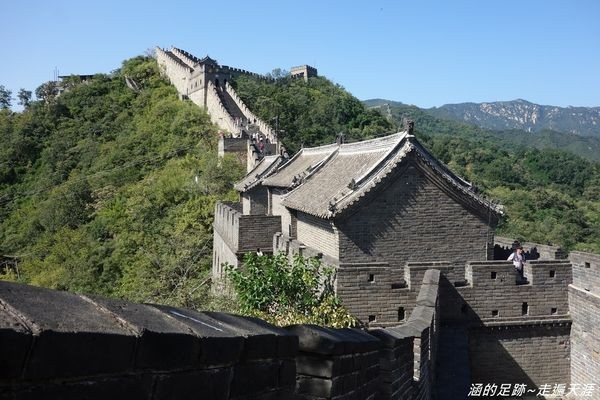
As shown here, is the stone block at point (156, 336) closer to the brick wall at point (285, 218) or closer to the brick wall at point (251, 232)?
the brick wall at point (285, 218)

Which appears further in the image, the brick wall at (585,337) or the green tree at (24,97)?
the green tree at (24,97)

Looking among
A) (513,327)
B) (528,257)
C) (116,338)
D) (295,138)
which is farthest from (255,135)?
(116,338)

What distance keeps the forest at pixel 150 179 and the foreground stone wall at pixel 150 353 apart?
443 inches

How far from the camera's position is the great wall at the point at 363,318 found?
211cm

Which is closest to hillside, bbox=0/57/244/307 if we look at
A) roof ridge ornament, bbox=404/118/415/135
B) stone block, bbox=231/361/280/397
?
roof ridge ornament, bbox=404/118/415/135

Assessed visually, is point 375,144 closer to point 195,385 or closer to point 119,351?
point 195,385

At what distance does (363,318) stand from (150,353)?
1025 cm

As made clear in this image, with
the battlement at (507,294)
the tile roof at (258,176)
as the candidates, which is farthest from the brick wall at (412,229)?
the tile roof at (258,176)

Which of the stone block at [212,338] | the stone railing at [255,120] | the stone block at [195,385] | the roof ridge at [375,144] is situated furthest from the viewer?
the stone railing at [255,120]

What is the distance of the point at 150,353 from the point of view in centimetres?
232

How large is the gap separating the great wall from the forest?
3387mm

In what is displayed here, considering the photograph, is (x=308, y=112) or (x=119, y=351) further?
(x=308, y=112)

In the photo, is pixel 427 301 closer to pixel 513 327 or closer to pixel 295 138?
pixel 513 327

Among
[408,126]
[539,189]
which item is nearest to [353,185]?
[408,126]
